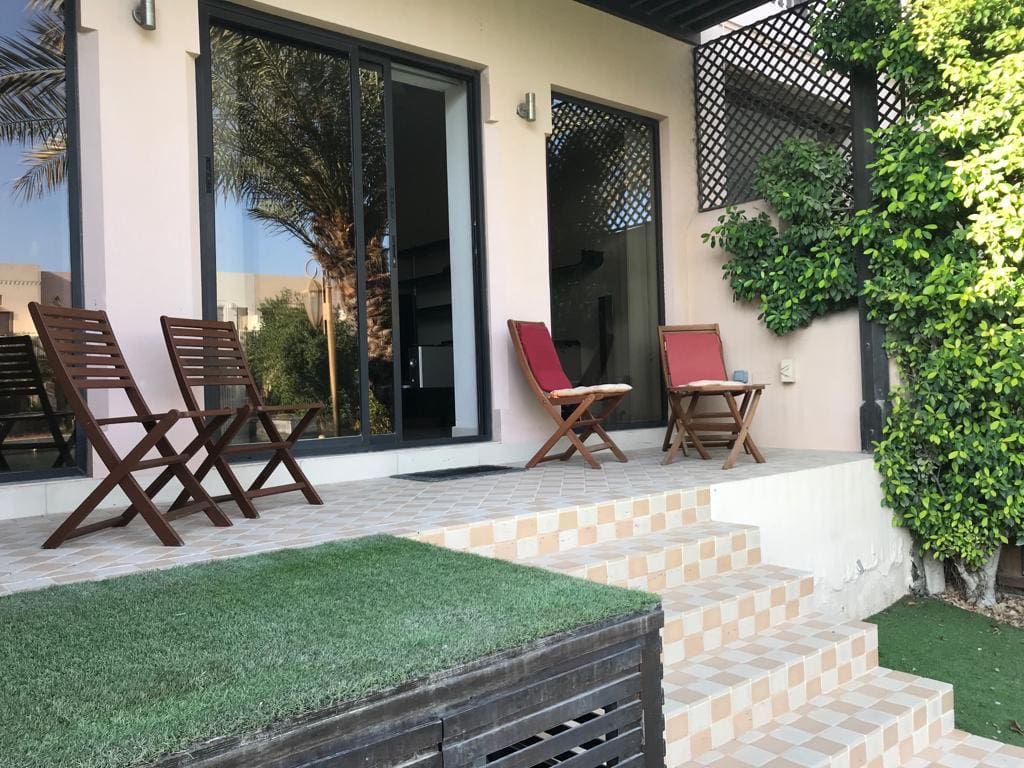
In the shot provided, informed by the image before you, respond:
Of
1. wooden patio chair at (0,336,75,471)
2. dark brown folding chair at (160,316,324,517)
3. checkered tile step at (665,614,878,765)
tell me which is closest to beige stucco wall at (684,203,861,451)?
checkered tile step at (665,614,878,765)

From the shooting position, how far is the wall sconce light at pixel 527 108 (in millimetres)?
5219

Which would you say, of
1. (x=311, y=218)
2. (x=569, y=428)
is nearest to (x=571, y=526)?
(x=569, y=428)

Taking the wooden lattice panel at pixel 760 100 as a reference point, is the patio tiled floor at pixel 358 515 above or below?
below

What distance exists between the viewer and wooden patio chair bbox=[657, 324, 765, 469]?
4.61m

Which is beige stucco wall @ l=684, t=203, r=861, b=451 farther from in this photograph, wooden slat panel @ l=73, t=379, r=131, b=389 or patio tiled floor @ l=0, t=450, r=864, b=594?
wooden slat panel @ l=73, t=379, r=131, b=389

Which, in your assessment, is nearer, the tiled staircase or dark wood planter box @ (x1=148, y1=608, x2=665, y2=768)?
dark wood planter box @ (x1=148, y1=608, x2=665, y2=768)

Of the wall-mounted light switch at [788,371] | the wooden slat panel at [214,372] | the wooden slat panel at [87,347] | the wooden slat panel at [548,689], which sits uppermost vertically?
the wooden slat panel at [87,347]

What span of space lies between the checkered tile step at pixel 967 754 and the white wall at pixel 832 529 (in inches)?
54.8

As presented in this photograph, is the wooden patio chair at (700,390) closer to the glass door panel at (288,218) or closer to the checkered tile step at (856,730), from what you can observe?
the checkered tile step at (856,730)

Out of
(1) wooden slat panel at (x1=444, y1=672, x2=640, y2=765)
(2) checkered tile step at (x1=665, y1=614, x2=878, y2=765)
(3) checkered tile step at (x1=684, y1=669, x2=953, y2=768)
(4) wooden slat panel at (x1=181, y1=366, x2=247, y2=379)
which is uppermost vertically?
(4) wooden slat panel at (x1=181, y1=366, x2=247, y2=379)

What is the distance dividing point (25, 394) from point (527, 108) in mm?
3514

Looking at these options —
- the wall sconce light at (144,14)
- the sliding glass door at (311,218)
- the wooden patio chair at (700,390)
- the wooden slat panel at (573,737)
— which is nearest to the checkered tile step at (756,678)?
the wooden slat panel at (573,737)

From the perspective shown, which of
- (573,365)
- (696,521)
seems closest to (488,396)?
(573,365)

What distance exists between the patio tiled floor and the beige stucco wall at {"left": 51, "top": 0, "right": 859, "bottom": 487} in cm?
66
